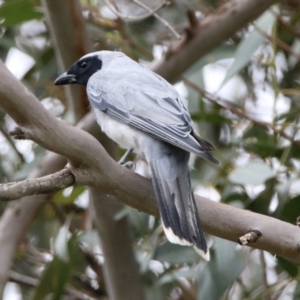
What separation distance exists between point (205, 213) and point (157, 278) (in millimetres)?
1212

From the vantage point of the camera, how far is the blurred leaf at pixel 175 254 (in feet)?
8.07

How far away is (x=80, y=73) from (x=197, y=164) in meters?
0.75

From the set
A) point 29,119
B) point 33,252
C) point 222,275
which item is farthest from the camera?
point 33,252

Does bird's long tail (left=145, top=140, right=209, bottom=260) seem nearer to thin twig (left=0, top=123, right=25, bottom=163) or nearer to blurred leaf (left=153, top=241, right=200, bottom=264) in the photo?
blurred leaf (left=153, top=241, right=200, bottom=264)

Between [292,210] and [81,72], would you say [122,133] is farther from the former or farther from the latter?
[292,210]

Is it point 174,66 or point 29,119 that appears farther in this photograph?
point 174,66

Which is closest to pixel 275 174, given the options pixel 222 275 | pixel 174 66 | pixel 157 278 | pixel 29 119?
pixel 222 275

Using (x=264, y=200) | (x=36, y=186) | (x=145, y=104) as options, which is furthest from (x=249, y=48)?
(x=36, y=186)

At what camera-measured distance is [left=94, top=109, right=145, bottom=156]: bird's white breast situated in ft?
6.90

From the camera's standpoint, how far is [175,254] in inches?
Answer: 97.7

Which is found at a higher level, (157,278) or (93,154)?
(93,154)

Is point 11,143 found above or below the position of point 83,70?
below

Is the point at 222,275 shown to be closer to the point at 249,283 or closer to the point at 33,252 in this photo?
the point at 249,283

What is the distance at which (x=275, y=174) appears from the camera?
242 centimetres
